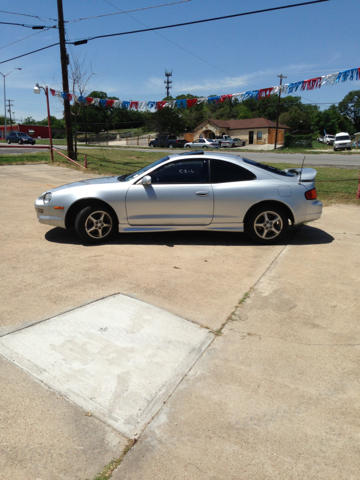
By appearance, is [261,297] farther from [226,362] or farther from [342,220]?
[342,220]

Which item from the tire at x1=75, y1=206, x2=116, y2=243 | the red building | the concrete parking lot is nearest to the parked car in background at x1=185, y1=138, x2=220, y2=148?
the red building

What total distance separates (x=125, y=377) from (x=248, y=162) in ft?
14.5

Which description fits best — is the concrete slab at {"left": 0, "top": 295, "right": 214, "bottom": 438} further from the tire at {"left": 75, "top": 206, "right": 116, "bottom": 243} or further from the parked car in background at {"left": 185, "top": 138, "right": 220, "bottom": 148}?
the parked car in background at {"left": 185, "top": 138, "right": 220, "bottom": 148}

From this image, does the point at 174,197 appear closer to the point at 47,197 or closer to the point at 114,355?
the point at 47,197

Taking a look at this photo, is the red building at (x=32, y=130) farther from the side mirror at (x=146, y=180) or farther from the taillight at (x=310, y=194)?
the taillight at (x=310, y=194)

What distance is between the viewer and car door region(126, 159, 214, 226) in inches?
236

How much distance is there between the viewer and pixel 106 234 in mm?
6109

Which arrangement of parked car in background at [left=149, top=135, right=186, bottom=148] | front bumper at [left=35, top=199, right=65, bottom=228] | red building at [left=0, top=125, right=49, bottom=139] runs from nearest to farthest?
front bumper at [left=35, top=199, right=65, bottom=228] < parked car in background at [left=149, top=135, right=186, bottom=148] < red building at [left=0, top=125, right=49, bottom=139]

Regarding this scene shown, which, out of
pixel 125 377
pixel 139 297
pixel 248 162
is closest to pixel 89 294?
pixel 139 297

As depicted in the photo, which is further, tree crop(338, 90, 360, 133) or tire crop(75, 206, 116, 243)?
tree crop(338, 90, 360, 133)

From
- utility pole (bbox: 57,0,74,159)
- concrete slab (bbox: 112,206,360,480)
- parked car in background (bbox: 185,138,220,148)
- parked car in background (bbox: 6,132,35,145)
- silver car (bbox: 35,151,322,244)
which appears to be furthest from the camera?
parked car in background (bbox: 185,138,220,148)

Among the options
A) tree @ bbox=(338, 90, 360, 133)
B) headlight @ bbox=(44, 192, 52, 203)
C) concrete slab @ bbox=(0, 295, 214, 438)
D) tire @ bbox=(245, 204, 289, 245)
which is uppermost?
tree @ bbox=(338, 90, 360, 133)

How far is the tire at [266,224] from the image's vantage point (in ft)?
20.1

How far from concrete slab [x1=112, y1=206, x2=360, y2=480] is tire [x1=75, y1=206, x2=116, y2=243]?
110 inches
